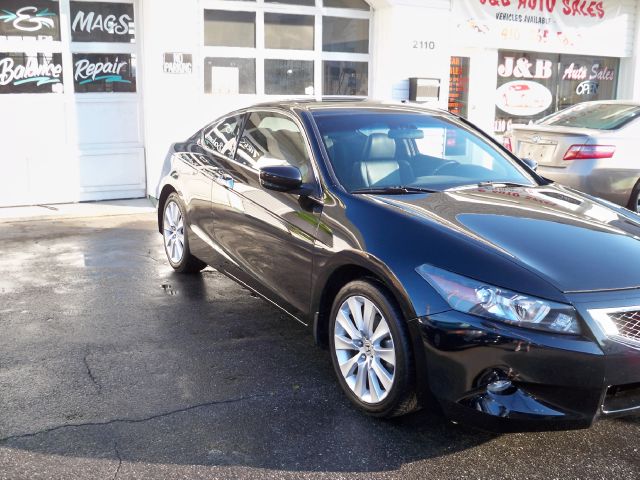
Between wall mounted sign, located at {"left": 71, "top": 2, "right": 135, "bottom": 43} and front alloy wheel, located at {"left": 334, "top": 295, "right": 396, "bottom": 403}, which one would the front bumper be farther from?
wall mounted sign, located at {"left": 71, "top": 2, "right": 135, "bottom": 43}

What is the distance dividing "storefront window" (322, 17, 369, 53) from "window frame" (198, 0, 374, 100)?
0.06m

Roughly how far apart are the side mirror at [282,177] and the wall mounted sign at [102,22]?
6.00m

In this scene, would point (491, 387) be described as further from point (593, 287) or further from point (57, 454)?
point (57, 454)

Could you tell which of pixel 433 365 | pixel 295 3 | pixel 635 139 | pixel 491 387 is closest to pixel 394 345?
pixel 433 365

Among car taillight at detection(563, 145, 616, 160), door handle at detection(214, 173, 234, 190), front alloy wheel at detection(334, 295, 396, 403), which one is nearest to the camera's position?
front alloy wheel at detection(334, 295, 396, 403)

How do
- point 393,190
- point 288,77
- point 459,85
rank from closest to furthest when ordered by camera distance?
point 393,190 < point 288,77 < point 459,85

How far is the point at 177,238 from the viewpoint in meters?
6.16

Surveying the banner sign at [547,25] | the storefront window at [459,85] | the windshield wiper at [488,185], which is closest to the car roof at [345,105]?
the windshield wiper at [488,185]

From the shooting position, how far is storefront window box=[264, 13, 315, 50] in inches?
394

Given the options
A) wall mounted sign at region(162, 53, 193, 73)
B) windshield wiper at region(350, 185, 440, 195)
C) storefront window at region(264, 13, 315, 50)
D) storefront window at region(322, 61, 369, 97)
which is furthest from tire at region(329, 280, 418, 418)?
storefront window at region(322, 61, 369, 97)

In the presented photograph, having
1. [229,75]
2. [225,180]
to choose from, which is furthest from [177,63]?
[225,180]

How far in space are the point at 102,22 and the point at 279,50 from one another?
7.97ft

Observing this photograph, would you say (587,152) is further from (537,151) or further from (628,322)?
(628,322)

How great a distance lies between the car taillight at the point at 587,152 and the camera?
7770 millimetres
